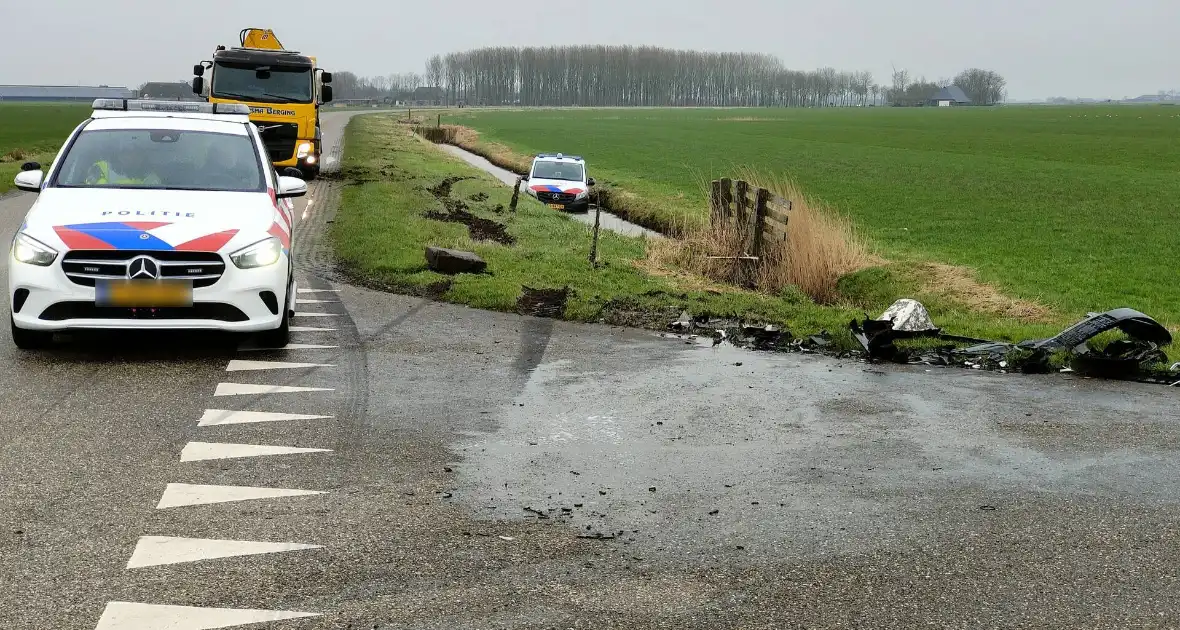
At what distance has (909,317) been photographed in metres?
11.3

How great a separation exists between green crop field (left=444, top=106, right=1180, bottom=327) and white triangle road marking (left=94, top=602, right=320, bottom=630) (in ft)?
41.0

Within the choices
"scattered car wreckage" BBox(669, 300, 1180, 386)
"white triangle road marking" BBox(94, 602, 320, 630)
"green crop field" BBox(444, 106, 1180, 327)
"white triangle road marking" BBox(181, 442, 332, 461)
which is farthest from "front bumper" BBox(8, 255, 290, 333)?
"green crop field" BBox(444, 106, 1180, 327)

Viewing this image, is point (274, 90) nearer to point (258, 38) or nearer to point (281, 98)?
point (281, 98)

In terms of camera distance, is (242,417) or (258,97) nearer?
(242,417)

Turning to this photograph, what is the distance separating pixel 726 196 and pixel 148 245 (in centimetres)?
1365

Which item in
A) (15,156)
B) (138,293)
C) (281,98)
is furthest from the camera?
(15,156)

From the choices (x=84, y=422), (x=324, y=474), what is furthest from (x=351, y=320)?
(x=324, y=474)

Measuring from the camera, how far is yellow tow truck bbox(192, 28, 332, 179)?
27.4 m

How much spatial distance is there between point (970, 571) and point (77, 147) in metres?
8.31

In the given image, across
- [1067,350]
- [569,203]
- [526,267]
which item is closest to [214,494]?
[1067,350]

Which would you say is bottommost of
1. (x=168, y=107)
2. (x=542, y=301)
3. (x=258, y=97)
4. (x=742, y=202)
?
(x=542, y=301)

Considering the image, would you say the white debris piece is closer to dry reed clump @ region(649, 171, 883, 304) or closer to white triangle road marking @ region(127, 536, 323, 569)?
dry reed clump @ region(649, 171, 883, 304)

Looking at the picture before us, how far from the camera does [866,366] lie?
32.7ft

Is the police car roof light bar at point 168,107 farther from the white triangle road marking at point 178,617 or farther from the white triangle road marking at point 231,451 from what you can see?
the white triangle road marking at point 178,617
